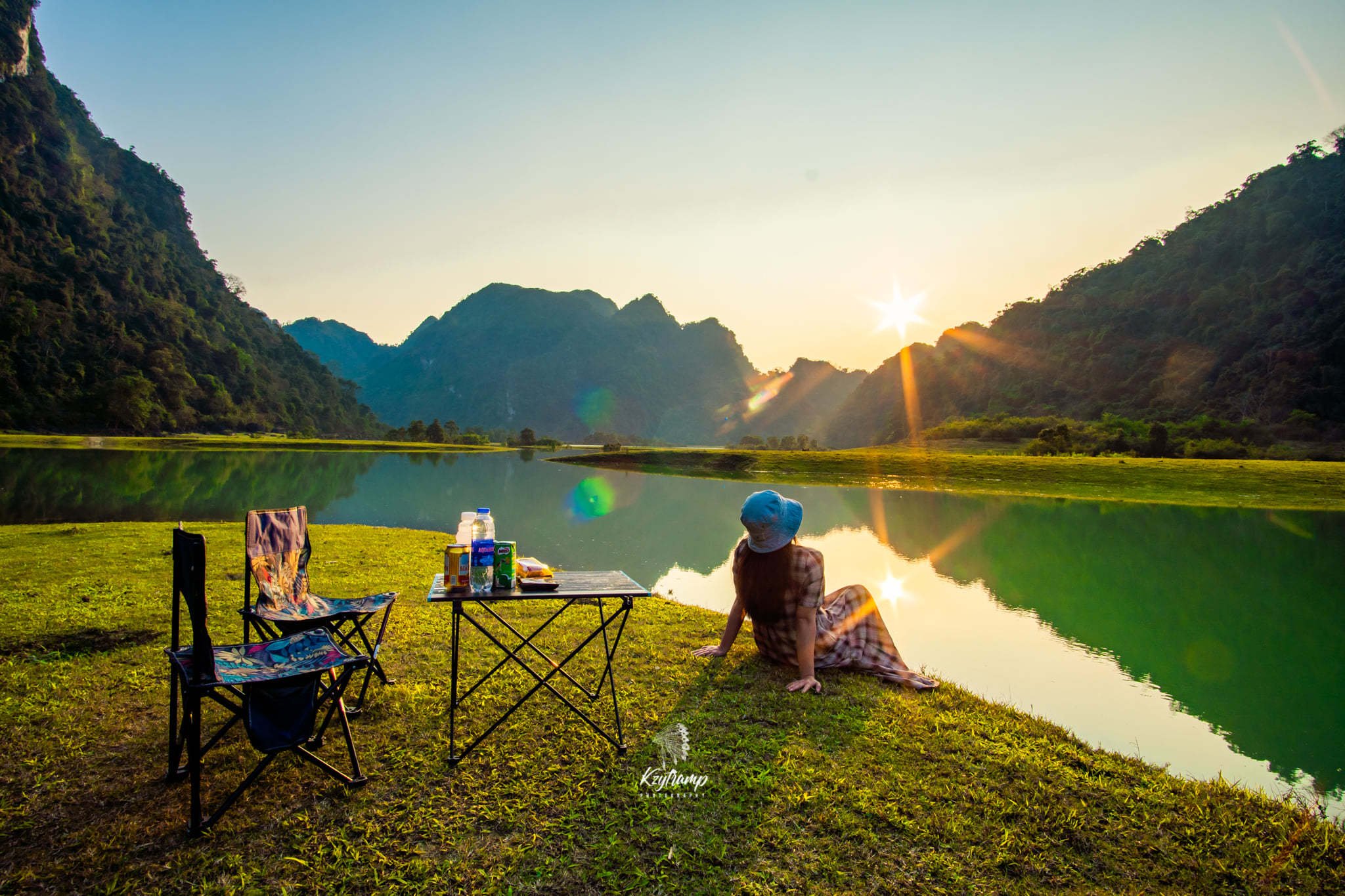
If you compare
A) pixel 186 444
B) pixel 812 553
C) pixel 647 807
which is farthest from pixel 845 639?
pixel 186 444

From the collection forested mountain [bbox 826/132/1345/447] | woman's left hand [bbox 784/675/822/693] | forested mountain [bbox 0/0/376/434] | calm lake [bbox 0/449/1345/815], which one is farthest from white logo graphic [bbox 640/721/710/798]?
forested mountain [bbox 826/132/1345/447]

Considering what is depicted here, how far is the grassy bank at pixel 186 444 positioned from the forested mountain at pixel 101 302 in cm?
676

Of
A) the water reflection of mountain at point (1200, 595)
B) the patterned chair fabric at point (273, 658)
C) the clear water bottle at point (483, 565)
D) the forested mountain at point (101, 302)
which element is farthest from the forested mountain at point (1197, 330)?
the forested mountain at point (101, 302)

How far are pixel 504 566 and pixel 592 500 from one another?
20.1m

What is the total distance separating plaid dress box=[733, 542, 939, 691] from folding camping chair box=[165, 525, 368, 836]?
10.7 feet

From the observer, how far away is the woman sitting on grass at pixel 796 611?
16.4 feet

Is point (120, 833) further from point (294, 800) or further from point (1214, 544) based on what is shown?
point (1214, 544)

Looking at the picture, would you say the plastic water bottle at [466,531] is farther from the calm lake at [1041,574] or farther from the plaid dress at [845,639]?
the calm lake at [1041,574]

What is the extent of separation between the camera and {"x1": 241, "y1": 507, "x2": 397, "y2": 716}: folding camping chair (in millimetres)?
4254

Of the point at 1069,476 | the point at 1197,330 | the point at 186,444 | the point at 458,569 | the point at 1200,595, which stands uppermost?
the point at 1197,330

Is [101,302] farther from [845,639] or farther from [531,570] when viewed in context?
[845,639]

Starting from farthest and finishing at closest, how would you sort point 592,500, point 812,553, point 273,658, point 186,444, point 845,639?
1. point 186,444
2. point 592,500
3. point 845,639
4. point 812,553
5. point 273,658

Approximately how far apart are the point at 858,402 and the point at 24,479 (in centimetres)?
15293

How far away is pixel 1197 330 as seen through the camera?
82.4 meters
